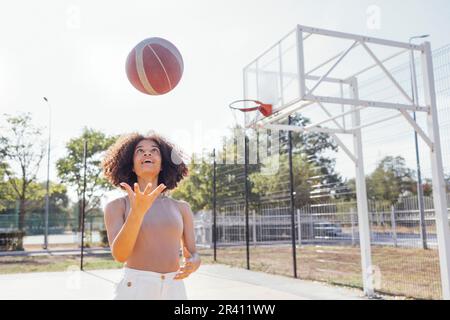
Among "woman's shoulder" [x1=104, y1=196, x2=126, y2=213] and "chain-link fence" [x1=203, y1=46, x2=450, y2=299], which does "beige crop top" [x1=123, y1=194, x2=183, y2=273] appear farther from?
"chain-link fence" [x1=203, y1=46, x2=450, y2=299]

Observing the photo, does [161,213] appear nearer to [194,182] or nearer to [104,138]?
[194,182]

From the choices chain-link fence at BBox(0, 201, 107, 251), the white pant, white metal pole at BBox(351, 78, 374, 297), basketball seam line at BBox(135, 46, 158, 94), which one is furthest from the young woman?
chain-link fence at BBox(0, 201, 107, 251)

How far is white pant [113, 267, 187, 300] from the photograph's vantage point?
1.91 meters

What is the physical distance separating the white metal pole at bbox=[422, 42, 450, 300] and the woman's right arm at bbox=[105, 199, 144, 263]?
4.29 m

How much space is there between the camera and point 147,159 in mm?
Answer: 2188

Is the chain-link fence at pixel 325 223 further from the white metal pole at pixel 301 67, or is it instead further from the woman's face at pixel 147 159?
the woman's face at pixel 147 159

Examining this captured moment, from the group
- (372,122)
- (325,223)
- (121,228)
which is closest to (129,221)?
(121,228)

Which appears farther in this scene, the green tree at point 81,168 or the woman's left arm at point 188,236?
the green tree at point 81,168

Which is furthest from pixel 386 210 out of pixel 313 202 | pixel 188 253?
pixel 188 253

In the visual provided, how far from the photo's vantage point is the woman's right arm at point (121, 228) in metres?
1.78

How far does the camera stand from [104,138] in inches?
840

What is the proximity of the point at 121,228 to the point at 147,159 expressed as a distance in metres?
0.43

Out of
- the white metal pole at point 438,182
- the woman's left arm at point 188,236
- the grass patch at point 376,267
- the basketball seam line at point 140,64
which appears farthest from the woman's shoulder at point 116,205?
the grass patch at point 376,267

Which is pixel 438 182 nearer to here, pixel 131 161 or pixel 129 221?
pixel 131 161
